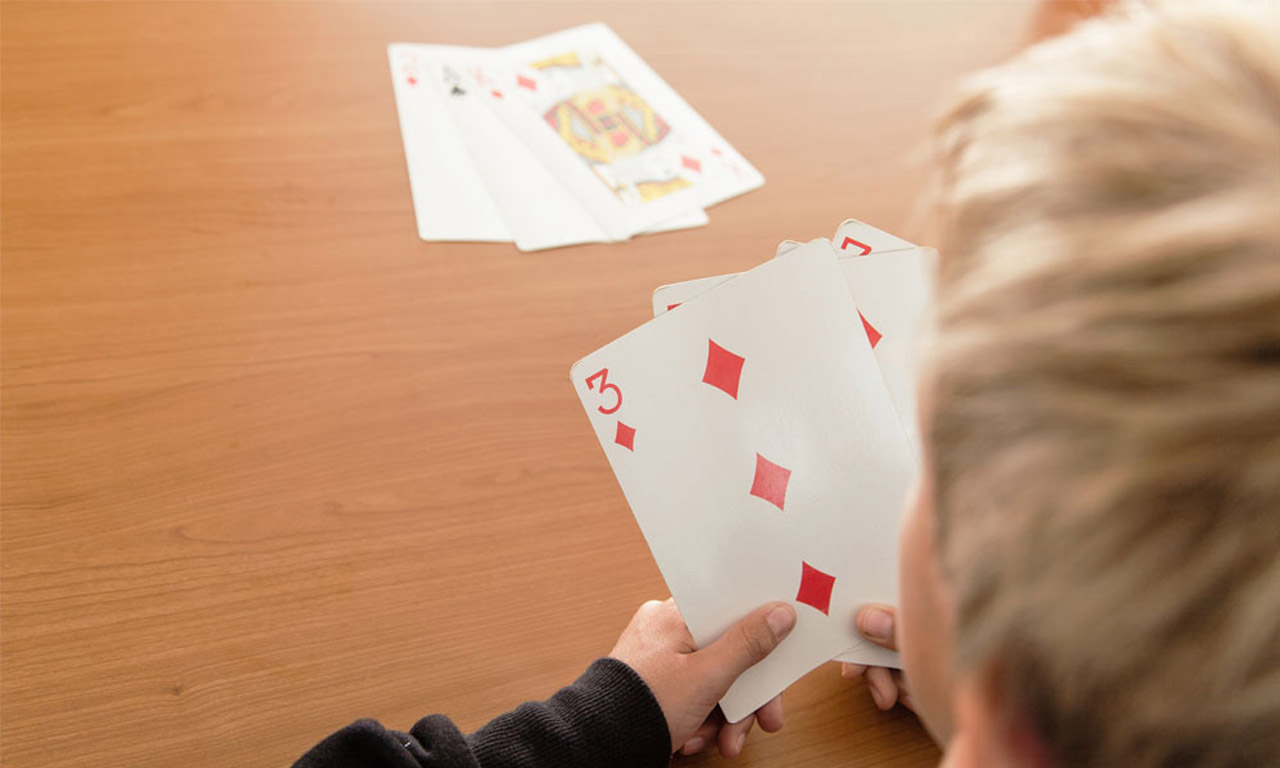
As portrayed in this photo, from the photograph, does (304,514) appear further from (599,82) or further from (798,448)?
(599,82)

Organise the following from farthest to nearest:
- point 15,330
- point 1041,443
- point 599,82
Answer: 1. point 599,82
2. point 15,330
3. point 1041,443

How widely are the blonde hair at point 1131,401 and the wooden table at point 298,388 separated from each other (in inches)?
6.5

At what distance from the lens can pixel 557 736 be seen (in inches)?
31.0

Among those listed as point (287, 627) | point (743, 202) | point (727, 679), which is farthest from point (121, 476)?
point (743, 202)

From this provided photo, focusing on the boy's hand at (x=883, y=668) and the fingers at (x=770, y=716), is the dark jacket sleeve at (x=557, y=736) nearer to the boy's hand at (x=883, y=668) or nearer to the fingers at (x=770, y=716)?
the fingers at (x=770, y=716)

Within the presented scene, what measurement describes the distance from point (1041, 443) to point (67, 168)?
1216 mm

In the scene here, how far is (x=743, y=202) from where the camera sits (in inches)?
50.5

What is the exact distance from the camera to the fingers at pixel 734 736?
31.7 inches

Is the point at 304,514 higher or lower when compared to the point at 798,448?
lower

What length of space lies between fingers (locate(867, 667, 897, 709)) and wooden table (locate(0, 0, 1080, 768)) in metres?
0.02

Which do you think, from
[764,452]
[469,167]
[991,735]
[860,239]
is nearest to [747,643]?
[764,452]

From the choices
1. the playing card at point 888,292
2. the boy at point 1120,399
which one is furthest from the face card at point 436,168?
the boy at point 1120,399

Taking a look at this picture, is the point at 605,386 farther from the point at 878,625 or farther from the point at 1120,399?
the point at 1120,399

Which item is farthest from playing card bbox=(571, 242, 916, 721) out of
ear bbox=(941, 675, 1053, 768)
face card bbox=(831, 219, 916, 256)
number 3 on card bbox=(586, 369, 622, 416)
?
ear bbox=(941, 675, 1053, 768)
